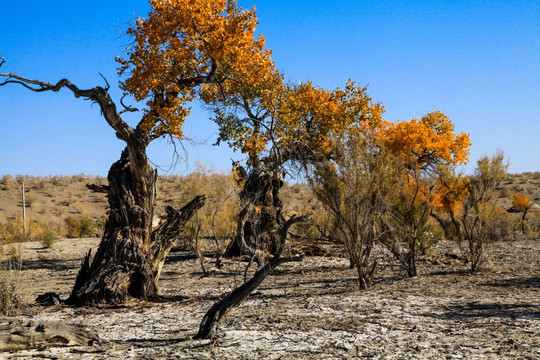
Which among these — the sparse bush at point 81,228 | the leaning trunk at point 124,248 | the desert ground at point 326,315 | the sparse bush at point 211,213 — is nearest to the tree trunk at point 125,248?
the leaning trunk at point 124,248

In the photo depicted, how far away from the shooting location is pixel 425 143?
19.1 m

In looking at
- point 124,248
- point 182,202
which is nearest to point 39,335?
point 124,248

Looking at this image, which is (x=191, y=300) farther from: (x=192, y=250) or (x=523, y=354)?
(x=192, y=250)

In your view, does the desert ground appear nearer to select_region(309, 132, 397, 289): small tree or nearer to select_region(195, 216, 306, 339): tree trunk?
select_region(195, 216, 306, 339): tree trunk

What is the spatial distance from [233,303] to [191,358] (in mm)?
992

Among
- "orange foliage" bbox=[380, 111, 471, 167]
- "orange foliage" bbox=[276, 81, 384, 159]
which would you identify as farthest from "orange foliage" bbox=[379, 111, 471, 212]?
"orange foliage" bbox=[276, 81, 384, 159]

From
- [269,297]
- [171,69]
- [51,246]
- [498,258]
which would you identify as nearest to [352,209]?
[269,297]

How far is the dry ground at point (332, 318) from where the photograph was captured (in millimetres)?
6094

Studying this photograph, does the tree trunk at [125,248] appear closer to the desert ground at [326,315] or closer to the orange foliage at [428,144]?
the desert ground at [326,315]

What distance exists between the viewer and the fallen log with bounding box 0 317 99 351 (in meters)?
6.21

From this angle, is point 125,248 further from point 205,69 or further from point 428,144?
point 428,144

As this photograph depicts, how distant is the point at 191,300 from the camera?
9727 millimetres

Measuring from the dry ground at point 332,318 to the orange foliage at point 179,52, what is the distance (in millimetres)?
3472

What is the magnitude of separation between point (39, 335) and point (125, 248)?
3.42 meters
